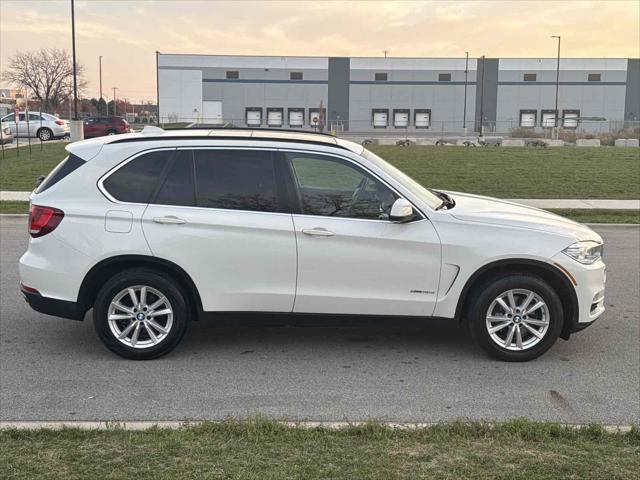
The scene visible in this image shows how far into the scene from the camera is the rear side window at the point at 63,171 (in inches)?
216

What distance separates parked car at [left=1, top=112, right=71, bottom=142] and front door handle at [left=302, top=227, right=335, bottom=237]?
114 feet

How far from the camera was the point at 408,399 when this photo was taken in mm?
4707

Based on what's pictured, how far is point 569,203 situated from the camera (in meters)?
15.2

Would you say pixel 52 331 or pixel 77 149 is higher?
pixel 77 149

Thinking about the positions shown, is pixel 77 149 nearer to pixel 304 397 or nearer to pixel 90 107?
pixel 304 397

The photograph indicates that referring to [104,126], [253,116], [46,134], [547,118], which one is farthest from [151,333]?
[547,118]

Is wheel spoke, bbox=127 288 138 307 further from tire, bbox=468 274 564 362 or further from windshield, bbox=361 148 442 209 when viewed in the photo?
tire, bbox=468 274 564 362

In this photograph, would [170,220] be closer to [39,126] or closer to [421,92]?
[39,126]

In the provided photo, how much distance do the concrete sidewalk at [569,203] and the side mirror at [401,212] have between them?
10.2 metres

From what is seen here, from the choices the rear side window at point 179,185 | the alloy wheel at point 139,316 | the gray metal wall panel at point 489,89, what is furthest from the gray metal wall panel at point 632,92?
the alloy wheel at point 139,316

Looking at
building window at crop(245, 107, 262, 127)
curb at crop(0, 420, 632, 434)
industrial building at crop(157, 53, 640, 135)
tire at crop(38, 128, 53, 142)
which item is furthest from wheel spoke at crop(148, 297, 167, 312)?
industrial building at crop(157, 53, 640, 135)

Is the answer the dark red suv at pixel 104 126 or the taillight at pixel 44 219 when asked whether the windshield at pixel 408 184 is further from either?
the dark red suv at pixel 104 126

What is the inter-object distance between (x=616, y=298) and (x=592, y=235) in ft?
7.86

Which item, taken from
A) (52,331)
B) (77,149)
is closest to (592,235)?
(77,149)
